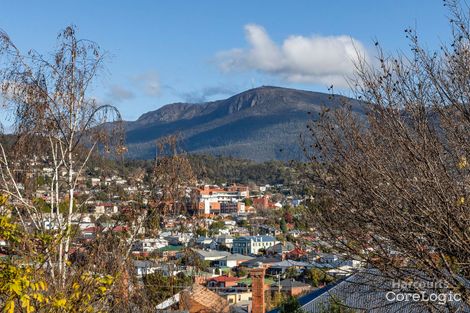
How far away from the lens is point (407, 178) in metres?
5.06

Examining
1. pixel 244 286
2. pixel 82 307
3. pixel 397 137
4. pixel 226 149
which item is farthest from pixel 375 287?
pixel 226 149

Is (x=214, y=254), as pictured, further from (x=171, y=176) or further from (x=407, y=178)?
(x=407, y=178)

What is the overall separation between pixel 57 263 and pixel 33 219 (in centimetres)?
77

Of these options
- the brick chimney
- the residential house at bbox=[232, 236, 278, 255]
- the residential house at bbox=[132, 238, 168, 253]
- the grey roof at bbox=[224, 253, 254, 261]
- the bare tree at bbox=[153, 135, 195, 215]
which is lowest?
the grey roof at bbox=[224, 253, 254, 261]

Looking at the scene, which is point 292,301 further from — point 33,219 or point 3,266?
point 3,266

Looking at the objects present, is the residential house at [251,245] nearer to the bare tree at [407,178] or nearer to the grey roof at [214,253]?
the grey roof at [214,253]

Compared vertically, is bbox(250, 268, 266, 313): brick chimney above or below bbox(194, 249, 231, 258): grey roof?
above

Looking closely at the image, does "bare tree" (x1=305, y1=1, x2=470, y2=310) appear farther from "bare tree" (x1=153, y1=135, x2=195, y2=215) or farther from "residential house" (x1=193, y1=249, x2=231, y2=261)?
"residential house" (x1=193, y1=249, x2=231, y2=261)

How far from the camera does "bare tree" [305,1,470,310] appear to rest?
16.5 ft

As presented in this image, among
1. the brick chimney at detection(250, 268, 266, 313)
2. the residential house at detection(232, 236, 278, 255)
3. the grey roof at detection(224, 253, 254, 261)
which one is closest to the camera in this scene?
the brick chimney at detection(250, 268, 266, 313)

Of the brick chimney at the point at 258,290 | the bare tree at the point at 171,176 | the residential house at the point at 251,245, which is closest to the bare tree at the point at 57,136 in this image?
the bare tree at the point at 171,176

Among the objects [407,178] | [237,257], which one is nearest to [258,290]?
[407,178]

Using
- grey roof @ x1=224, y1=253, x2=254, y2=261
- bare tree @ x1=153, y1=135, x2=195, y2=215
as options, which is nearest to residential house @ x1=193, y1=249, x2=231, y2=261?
grey roof @ x1=224, y1=253, x2=254, y2=261

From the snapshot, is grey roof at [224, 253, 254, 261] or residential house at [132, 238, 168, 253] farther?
grey roof at [224, 253, 254, 261]
